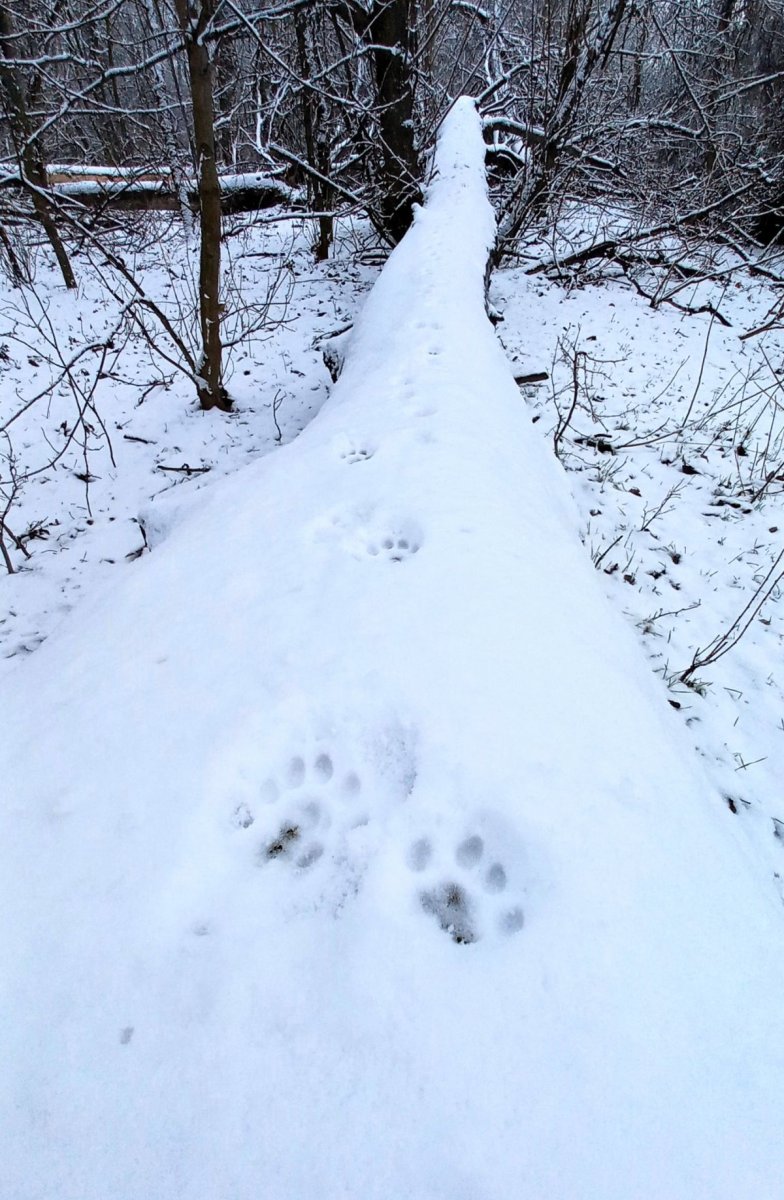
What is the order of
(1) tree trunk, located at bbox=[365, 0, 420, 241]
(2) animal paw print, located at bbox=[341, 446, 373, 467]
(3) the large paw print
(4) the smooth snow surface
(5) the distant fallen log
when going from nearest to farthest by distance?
(4) the smooth snow surface, (3) the large paw print, (2) animal paw print, located at bbox=[341, 446, 373, 467], (1) tree trunk, located at bbox=[365, 0, 420, 241], (5) the distant fallen log

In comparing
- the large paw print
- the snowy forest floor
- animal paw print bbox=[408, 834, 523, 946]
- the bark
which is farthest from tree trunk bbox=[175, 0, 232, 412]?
animal paw print bbox=[408, 834, 523, 946]

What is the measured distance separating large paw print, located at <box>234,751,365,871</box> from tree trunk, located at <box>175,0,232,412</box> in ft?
14.7

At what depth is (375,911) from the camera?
1.19 meters

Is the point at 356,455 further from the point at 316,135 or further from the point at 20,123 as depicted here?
the point at 316,135

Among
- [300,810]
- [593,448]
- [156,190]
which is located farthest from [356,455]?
[156,190]

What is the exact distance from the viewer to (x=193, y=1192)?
0.92 m

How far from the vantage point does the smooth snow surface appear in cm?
95

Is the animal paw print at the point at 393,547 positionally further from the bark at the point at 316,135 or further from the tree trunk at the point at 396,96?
the tree trunk at the point at 396,96

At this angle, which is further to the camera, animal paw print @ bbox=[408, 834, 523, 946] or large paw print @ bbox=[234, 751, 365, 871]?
large paw print @ bbox=[234, 751, 365, 871]

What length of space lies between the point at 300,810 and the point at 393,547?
1.04m

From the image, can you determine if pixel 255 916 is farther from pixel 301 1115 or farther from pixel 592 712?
pixel 592 712

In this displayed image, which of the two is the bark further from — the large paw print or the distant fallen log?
the large paw print

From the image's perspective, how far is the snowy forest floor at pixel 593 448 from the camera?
2.81 metres

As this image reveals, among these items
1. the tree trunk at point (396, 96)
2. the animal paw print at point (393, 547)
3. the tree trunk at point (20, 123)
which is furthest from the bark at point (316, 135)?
the animal paw print at point (393, 547)
